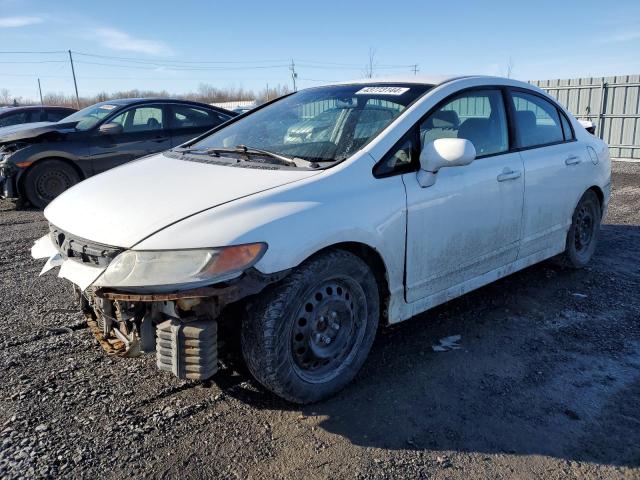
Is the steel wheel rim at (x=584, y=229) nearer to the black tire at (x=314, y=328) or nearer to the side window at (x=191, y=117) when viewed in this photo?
the black tire at (x=314, y=328)

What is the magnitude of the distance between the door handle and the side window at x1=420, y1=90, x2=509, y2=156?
178 millimetres

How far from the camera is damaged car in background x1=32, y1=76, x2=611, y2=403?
2.44 meters

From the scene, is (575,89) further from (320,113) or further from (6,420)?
(6,420)

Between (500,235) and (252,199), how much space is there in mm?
1970

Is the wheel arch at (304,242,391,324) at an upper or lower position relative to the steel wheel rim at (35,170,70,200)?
upper

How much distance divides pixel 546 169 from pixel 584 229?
1203mm

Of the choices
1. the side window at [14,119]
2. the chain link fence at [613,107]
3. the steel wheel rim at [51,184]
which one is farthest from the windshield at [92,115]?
the chain link fence at [613,107]

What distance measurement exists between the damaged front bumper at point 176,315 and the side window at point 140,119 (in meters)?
6.55

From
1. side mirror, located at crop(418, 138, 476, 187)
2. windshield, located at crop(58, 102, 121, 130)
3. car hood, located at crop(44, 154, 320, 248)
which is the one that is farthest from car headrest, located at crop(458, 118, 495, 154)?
windshield, located at crop(58, 102, 121, 130)


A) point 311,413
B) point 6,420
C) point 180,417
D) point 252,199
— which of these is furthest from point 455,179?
point 6,420

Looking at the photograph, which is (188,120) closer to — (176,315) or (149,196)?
(149,196)

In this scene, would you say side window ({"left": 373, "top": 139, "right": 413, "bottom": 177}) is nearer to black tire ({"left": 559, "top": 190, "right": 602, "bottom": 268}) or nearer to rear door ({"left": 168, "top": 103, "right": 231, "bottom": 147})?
black tire ({"left": 559, "top": 190, "right": 602, "bottom": 268})

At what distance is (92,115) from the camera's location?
879cm

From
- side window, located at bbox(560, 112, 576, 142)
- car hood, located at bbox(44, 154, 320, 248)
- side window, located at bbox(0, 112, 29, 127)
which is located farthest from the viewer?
side window, located at bbox(0, 112, 29, 127)
